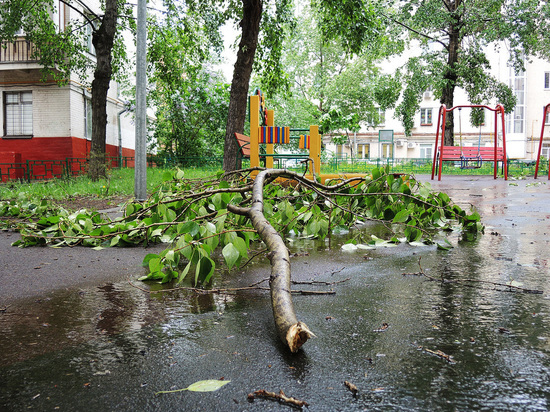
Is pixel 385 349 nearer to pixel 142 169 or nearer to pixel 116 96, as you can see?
pixel 142 169

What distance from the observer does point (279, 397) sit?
120 cm

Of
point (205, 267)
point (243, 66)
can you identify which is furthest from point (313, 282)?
point (243, 66)

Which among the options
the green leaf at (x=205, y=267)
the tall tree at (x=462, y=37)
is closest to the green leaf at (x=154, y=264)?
the green leaf at (x=205, y=267)

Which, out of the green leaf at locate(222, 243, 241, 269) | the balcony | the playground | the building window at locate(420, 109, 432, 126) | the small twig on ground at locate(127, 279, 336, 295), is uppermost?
the building window at locate(420, 109, 432, 126)

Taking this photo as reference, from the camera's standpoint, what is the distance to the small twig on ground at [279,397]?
3.82 ft

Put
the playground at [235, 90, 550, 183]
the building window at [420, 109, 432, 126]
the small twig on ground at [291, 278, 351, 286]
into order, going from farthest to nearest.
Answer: the building window at [420, 109, 432, 126], the playground at [235, 90, 550, 183], the small twig on ground at [291, 278, 351, 286]

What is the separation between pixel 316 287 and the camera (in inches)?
93.6

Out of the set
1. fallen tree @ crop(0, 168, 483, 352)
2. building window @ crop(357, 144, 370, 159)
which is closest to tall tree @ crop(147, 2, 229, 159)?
fallen tree @ crop(0, 168, 483, 352)

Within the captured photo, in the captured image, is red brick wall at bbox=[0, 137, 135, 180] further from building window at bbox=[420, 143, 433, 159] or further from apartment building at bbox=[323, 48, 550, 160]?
building window at bbox=[420, 143, 433, 159]

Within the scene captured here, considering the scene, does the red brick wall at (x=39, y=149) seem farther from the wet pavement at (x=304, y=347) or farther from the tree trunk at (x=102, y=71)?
the wet pavement at (x=304, y=347)

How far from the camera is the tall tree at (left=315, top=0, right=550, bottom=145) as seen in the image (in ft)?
69.1

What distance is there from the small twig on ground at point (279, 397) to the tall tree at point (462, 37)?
873 inches

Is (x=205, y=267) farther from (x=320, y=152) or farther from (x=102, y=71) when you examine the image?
(x=102, y=71)

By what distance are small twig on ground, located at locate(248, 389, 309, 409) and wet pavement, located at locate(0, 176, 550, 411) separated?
20 mm
